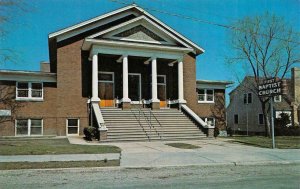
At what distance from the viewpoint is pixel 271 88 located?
18312 mm

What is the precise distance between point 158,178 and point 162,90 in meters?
20.5

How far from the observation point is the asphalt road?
8570mm

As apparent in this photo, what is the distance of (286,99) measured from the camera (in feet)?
154

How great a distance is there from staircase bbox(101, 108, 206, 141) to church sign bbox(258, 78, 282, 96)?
5.82 metres

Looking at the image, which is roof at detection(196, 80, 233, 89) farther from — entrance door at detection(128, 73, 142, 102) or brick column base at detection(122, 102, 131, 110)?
brick column base at detection(122, 102, 131, 110)

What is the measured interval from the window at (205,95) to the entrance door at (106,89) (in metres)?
8.63

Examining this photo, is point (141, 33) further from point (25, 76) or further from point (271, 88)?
point (271, 88)

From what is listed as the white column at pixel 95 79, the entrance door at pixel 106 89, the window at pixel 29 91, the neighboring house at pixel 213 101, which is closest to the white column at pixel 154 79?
the entrance door at pixel 106 89

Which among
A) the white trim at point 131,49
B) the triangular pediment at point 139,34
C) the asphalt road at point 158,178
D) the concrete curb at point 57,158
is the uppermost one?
the triangular pediment at point 139,34

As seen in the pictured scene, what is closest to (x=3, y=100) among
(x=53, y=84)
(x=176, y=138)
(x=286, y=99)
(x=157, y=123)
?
(x=53, y=84)

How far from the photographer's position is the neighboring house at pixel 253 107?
46.4 metres

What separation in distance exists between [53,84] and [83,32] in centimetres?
462

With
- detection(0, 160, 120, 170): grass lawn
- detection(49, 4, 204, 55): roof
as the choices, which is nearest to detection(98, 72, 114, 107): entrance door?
detection(49, 4, 204, 55): roof

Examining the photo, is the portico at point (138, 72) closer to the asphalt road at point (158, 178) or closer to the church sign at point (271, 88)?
the church sign at point (271, 88)
